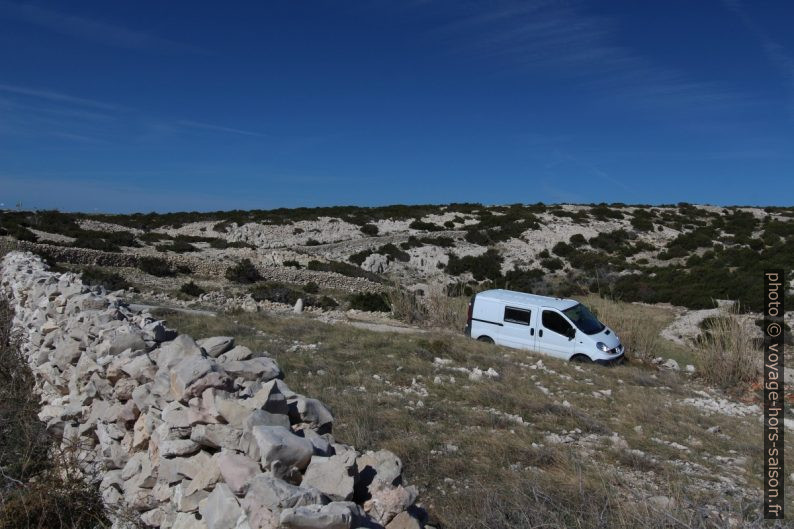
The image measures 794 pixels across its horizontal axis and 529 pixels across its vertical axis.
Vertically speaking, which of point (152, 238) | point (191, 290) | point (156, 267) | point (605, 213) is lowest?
point (191, 290)

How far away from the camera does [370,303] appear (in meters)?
19.8

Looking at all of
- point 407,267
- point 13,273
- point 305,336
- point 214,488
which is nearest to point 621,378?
point 305,336

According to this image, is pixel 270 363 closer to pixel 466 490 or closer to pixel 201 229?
pixel 466 490

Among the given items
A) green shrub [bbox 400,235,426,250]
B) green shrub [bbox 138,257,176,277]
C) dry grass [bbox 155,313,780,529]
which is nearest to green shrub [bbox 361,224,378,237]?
green shrub [bbox 400,235,426,250]

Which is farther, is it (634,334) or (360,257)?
(360,257)

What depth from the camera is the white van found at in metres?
13.0

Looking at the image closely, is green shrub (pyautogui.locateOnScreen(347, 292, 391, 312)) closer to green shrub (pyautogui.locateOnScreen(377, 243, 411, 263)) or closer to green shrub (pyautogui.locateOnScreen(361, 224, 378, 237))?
green shrub (pyautogui.locateOnScreen(377, 243, 411, 263))

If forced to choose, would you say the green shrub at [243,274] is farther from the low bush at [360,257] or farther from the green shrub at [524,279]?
the green shrub at [524,279]

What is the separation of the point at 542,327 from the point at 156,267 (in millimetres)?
16317

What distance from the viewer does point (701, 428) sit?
26.6 feet

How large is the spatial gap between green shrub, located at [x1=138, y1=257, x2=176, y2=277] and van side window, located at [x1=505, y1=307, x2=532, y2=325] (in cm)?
1497

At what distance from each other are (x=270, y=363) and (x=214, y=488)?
5.65 feet

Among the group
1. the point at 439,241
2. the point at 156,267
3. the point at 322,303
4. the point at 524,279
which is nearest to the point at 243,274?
the point at 156,267

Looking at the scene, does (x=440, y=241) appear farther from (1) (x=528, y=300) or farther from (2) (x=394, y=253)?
(1) (x=528, y=300)
